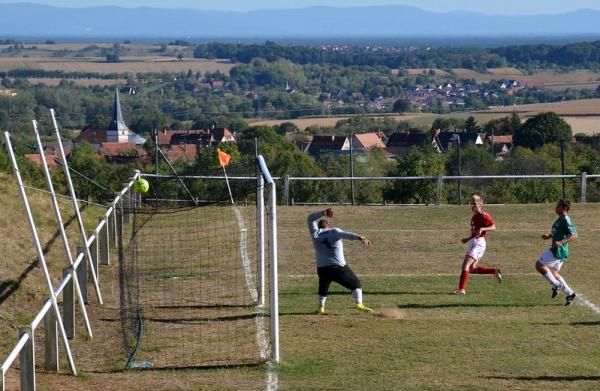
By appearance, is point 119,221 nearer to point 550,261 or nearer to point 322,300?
point 322,300

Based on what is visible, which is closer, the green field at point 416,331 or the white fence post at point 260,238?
the green field at point 416,331

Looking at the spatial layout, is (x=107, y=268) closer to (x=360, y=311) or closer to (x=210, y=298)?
(x=210, y=298)

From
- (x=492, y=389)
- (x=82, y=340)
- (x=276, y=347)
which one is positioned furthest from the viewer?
(x=82, y=340)

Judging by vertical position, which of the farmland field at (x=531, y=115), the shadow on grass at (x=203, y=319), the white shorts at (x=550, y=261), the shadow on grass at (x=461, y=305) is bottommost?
the farmland field at (x=531, y=115)

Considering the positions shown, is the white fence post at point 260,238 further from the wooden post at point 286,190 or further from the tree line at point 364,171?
the wooden post at point 286,190

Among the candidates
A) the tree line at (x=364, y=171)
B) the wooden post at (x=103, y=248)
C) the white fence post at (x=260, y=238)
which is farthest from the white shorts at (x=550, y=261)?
the tree line at (x=364, y=171)

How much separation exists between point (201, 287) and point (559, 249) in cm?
530

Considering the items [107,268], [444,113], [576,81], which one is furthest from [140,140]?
[576,81]

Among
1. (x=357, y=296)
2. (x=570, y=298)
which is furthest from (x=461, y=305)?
(x=357, y=296)

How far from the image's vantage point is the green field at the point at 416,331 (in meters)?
12.1

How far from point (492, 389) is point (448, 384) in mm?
452

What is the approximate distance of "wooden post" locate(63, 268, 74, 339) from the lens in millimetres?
13242

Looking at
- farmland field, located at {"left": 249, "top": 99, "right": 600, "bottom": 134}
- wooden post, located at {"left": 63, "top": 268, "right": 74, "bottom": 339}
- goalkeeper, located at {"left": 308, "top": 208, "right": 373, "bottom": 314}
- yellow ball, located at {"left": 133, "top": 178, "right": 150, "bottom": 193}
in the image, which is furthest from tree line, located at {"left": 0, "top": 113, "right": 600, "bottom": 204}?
farmland field, located at {"left": 249, "top": 99, "right": 600, "bottom": 134}

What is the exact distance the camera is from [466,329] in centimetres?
1454
